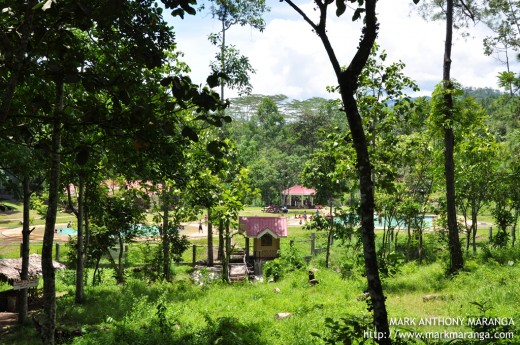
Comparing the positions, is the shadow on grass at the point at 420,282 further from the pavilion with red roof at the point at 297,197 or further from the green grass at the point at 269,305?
the pavilion with red roof at the point at 297,197

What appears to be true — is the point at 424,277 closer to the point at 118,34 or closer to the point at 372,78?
the point at 372,78

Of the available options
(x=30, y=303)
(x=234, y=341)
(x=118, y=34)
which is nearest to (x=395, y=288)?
(x=234, y=341)

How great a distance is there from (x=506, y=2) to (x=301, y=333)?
16115 mm

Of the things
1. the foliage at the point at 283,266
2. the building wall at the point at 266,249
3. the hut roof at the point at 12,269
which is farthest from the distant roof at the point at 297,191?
the hut roof at the point at 12,269

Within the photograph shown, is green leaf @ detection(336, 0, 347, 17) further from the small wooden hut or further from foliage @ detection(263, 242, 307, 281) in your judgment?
foliage @ detection(263, 242, 307, 281)

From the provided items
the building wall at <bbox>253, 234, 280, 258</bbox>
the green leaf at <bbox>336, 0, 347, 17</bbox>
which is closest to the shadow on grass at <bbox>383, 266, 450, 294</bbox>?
the green leaf at <bbox>336, 0, 347, 17</bbox>

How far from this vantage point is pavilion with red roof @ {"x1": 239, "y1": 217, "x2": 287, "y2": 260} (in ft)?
75.5

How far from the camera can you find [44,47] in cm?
329

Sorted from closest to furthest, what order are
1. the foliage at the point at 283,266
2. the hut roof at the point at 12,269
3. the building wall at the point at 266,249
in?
the hut roof at the point at 12,269 < the foliage at the point at 283,266 < the building wall at the point at 266,249

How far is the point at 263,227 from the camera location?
23078 mm

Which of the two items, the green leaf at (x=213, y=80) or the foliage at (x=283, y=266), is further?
the foliage at (x=283, y=266)

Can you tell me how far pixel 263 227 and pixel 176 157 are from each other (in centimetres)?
1892

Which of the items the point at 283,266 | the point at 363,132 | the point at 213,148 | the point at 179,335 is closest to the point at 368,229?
the point at 363,132

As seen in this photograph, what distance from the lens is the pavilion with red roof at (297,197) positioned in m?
55.7
